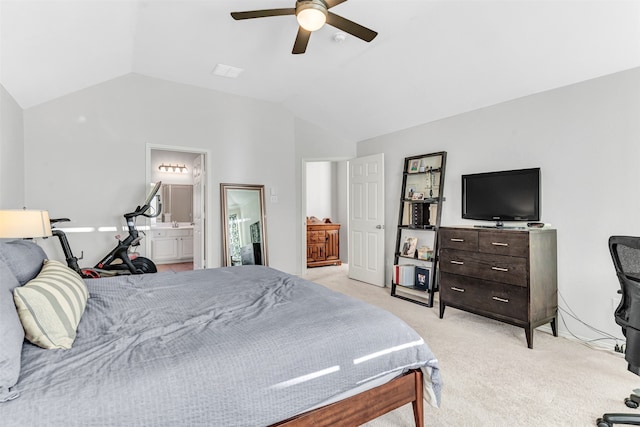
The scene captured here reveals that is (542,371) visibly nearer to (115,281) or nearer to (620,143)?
(620,143)

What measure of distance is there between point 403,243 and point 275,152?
Result: 245cm

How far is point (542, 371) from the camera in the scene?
2.44 meters

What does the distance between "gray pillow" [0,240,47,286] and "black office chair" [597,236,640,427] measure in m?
3.04

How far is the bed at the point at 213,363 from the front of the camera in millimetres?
A: 1021

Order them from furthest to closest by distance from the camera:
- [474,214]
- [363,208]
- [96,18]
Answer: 1. [363,208]
2. [474,214]
3. [96,18]

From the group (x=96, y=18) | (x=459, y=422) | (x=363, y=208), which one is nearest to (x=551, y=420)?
(x=459, y=422)

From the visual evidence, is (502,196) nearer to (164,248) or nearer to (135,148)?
(135,148)

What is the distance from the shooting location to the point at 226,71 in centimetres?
420

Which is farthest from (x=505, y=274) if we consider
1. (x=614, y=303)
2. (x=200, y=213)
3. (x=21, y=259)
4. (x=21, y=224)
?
(x=200, y=213)

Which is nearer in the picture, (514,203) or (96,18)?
(96,18)

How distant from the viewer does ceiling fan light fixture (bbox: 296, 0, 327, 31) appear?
87.3 inches

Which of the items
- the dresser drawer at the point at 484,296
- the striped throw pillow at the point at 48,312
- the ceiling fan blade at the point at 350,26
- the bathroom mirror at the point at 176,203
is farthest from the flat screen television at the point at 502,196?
the bathroom mirror at the point at 176,203

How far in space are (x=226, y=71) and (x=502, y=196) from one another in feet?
11.6

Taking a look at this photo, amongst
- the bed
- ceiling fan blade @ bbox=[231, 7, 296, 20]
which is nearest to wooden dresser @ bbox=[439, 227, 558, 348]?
the bed
